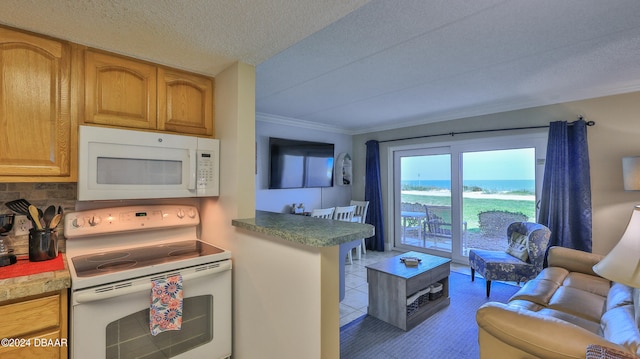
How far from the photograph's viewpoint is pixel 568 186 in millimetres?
3299

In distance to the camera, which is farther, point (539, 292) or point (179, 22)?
point (539, 292)

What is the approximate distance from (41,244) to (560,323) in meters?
2.79

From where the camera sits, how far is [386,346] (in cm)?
233

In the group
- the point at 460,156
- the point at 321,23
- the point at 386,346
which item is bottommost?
the point at 386,346

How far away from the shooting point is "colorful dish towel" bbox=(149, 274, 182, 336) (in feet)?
4.91

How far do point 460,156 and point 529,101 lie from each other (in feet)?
3.74

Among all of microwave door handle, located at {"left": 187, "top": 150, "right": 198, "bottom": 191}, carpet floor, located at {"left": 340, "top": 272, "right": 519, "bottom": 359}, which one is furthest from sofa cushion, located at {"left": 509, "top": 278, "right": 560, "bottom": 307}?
microwave door handle, located at {"left": 187, "top": 150, "right": 198, "bottom": 191}

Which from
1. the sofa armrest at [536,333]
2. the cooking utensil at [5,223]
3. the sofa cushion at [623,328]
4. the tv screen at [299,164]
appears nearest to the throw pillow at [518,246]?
the sofa cushion at [623,328]

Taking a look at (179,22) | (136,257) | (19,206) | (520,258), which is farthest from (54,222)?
(520,258)

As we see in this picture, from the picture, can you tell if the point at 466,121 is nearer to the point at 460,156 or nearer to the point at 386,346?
the point at 460,156

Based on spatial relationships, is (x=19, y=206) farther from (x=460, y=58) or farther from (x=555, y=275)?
(x=555, y=275)

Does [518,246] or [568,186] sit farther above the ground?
[568,186]

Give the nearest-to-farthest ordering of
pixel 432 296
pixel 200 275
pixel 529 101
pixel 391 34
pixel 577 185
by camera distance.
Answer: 1. pixel 200 275
2. pixel 391 34
3. pixel 432 296
4. pixel 577 185
5. pixel 529 101

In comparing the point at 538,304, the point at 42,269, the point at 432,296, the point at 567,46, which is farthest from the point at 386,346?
the point at 567,46
